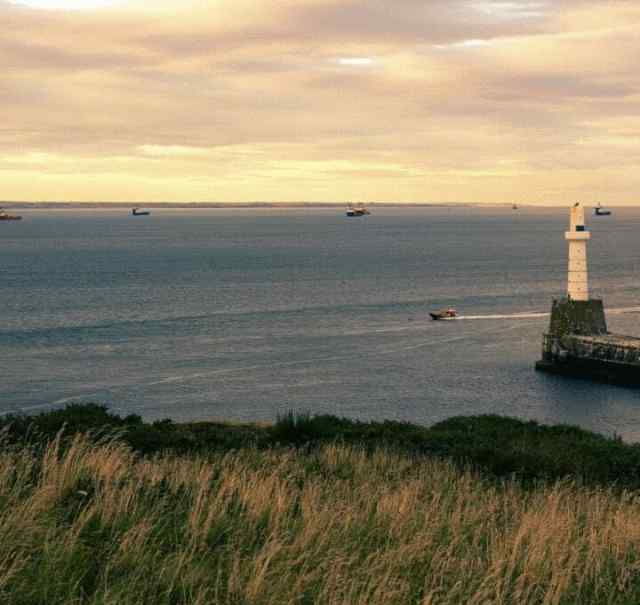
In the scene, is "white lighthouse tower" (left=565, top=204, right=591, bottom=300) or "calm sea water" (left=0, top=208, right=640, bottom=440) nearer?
"calm sea water" (left=0, top=208, right=640, bottom=440)

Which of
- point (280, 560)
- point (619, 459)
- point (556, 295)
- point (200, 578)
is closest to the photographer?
point (200, 578)

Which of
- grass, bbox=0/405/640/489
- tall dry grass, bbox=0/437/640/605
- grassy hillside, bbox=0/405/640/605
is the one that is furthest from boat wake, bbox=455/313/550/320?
tall dry grass, bbox=0/437/640/605

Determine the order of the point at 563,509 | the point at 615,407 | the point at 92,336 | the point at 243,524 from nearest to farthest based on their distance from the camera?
1. the point at 243,524
2. the point at 563,509
3. the point at 615,407
4. the point at 92,336

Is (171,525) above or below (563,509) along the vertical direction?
above

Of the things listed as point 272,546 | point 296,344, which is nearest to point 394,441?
point 272,546

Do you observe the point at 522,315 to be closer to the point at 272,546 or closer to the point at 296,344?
the point at 296,344

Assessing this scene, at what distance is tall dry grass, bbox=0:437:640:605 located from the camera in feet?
22.5

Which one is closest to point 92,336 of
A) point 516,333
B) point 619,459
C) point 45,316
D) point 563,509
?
point 45,316

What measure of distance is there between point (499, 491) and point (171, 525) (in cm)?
782

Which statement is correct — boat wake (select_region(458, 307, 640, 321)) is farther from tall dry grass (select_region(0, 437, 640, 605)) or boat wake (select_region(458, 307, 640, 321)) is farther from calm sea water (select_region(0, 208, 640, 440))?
tall dry grass (select_region(0, 437, 640, 605))

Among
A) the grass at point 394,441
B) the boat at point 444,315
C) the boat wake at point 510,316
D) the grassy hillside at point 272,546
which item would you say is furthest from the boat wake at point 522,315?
the grassy hillside at point 272,546

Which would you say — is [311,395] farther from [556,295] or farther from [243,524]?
[556,295]

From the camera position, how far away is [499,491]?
15.2 metres

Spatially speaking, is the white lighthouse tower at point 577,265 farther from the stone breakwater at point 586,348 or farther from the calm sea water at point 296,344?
the calm sea water at point 296,344
